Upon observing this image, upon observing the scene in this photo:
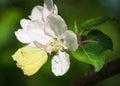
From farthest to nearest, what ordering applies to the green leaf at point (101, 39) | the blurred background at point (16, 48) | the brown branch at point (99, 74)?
the blurred background at point (16, 48), the green leaf at point (101, 39), the brown branch at point (99, 74)

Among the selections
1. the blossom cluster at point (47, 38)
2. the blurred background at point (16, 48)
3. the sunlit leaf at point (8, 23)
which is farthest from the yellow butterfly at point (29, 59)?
the sunlit leaf at point (8, 23)

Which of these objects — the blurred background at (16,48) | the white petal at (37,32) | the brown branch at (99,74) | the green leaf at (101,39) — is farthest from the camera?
the blurred background at (16,48)

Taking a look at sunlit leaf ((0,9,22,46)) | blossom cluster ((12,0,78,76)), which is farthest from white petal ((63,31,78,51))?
sunlit leaf ((0,9,22,46))

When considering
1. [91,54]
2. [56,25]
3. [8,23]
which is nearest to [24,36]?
[56,25]

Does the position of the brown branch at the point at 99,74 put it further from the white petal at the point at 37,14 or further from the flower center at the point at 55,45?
the white petal at the point at 37,14

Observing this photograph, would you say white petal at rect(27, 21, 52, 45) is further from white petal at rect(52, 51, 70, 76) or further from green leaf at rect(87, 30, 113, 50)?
green leaf at rect(87, 30, 113, 50)

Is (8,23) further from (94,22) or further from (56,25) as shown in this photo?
(56,25)

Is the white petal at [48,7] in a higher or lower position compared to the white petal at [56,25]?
higher
